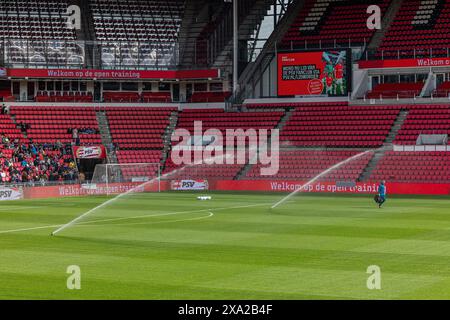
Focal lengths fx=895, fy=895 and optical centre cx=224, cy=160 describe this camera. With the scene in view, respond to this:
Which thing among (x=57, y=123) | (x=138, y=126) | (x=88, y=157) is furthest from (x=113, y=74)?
(x=88, y=157)

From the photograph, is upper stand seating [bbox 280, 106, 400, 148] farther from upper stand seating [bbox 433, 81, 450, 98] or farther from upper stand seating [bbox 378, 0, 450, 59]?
upper stand seating [bbox 378, 0, 450, 59]

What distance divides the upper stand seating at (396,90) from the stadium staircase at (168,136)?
16240mm

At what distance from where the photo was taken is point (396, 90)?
233 feet

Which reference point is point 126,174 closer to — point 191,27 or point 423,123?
point 191,27

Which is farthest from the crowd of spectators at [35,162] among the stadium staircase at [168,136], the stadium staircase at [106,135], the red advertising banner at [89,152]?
the stadium staircase at [168,136]

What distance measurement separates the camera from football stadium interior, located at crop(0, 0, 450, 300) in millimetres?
48000

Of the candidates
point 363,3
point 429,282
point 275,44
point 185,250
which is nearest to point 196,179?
point 275,44

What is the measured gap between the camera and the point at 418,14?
244 feet

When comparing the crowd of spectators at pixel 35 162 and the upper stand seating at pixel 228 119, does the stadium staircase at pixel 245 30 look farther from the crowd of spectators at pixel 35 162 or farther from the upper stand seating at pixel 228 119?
the crowd of spectators at pixel 35 162

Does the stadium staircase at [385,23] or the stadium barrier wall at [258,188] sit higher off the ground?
the stadium staircase at [385,23]

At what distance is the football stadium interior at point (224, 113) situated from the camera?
48000mm

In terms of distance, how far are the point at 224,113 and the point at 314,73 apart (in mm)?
8375

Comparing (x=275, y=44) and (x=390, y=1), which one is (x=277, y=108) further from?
(x=390, y=1)
